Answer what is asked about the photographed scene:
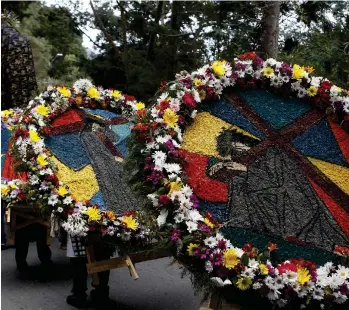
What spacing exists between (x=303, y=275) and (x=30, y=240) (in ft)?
18.0

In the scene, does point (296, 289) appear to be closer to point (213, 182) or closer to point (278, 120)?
point (213, 182)

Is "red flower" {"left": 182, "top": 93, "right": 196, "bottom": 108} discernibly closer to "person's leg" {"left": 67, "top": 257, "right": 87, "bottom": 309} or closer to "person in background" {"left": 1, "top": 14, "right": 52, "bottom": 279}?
"person's leg" {"left": 67, "top": 257, "right": 87, "bottom": 309}

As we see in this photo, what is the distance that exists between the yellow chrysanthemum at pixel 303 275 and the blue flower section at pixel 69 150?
3665mm

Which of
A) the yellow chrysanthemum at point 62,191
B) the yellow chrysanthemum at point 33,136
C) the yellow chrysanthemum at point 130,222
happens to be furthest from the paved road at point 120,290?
the yellow chrysanthemum at point 33,136

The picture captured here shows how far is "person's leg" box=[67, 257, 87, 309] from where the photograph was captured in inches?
280

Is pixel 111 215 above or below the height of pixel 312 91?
below

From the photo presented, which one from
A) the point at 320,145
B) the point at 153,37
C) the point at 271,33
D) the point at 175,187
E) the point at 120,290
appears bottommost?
the point at 120,290

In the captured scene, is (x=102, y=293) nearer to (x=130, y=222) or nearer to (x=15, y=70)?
(x=130, y=222)

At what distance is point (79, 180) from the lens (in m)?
7.00

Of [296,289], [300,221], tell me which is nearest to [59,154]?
[300,221]

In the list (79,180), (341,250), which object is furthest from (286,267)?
(79,180)

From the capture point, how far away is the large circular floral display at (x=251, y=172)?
401 cm

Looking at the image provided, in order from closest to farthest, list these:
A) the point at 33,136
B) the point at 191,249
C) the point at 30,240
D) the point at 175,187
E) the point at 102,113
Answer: the point at 191,249
the point at 175,187
the point at 33,136
the point at 102,113
the point at 30,240

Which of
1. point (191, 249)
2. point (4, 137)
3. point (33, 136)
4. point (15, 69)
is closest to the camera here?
point (191, 249)
